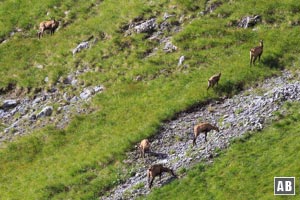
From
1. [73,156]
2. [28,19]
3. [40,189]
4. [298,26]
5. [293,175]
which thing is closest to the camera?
[293,175]

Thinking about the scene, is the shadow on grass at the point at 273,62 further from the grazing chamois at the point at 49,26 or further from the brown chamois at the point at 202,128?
the grazing chamois at the point at 49,26

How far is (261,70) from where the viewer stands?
4606 centimetres

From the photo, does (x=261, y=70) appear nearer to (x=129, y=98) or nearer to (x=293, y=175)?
(x=129, y=98)

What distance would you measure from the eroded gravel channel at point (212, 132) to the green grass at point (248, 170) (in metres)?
0.89

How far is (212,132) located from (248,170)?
5.14 metres

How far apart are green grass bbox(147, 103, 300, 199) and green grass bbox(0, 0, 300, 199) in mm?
5141

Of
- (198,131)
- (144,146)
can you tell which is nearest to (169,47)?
(198,131)

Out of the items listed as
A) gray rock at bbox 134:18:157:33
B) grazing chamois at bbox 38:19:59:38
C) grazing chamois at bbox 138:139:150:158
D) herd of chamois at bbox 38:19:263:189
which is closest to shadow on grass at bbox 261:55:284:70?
herd of chamois at bbox 38:19:263:189

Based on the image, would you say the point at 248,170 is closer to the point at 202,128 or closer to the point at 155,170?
the point at 202,128

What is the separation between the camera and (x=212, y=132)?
4031 centimetres

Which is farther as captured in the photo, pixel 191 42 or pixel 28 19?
pixel 28 19

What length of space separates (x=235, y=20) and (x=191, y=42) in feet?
16.1

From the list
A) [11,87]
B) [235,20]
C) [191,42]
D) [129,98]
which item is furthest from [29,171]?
[235,20]

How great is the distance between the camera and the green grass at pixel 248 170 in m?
34.5
